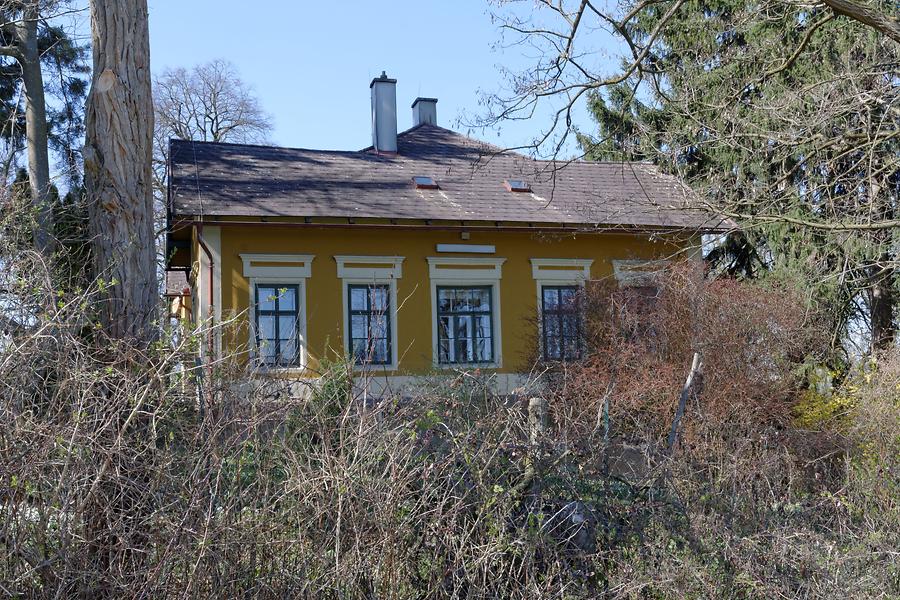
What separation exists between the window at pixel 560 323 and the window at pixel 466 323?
4.04 ft

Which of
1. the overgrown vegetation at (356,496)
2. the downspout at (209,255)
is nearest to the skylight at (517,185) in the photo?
the downspout at (209,255)

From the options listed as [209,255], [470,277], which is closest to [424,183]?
[470,277]

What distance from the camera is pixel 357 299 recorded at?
19.1 metres

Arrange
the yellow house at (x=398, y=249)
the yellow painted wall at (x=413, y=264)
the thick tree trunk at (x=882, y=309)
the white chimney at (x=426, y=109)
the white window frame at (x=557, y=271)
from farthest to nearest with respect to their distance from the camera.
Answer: the white chimney at (x=426, y=109) < the white window frame at (x=557, y=271) < the thick tree trunk at (x=882, y=309) < the yellow painted wall at (x=413, y=264) < the yellow house at (x=398, y=249)

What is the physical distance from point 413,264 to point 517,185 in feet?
11.5

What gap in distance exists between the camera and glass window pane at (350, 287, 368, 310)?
19.0 metres

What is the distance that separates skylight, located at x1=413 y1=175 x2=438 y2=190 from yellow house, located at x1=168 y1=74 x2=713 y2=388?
0.04m

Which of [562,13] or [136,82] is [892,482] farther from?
[136,82]

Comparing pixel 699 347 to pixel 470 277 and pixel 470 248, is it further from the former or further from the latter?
pixel 470 248

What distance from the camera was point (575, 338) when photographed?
1603 centimetres

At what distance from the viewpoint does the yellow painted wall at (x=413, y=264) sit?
18328 millimetres

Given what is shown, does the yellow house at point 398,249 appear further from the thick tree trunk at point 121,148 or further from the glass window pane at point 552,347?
the thick tree trunk at point 121,148

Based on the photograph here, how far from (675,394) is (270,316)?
873 centimetres

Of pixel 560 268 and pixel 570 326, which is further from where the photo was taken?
pixel 560 268
